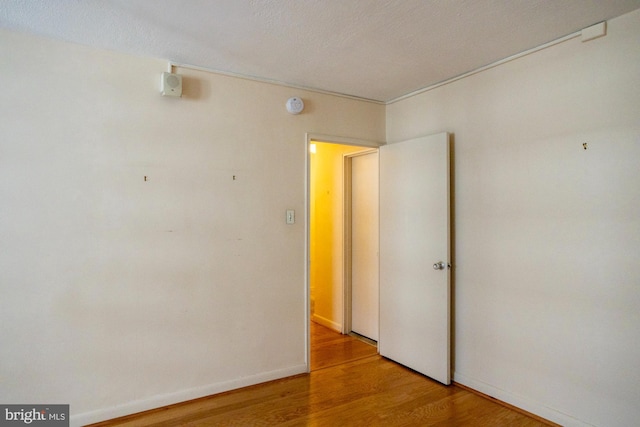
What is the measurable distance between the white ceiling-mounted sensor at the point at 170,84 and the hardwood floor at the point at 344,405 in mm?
2229

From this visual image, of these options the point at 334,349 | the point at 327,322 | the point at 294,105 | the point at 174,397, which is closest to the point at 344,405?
the point at 334,349

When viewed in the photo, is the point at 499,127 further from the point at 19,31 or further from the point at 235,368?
the point at 19,31

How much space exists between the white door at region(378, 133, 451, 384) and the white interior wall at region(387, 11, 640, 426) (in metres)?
0.15

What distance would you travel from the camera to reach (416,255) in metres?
3.07

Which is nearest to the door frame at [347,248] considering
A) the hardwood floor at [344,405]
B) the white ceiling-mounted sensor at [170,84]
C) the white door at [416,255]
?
the white door at [416,255]

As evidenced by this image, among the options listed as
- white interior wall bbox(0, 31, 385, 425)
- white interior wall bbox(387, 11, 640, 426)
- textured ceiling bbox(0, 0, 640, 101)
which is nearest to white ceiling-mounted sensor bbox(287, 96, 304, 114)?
white interior wall bbox(0, 31, 385, 425)

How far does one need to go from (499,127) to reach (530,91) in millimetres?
298

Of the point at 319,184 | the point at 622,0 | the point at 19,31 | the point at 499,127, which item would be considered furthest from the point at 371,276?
the point at 19,31

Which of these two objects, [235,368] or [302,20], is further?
[235,368]

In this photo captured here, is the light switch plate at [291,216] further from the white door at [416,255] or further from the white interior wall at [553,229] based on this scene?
the white interior wall at [553,229]

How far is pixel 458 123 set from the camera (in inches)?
113

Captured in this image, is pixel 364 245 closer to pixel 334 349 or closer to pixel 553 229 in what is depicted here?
pixel 334 349

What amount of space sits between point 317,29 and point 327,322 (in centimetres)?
330

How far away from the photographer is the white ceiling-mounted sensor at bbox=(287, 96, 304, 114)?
2.94 meters
